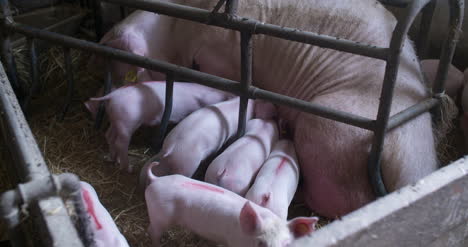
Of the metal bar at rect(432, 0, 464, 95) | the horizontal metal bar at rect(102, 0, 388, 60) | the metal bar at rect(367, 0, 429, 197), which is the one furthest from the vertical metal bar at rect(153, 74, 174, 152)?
the metal bar at rect(432, 0, 464, 95)

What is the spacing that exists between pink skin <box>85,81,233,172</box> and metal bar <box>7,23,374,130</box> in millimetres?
176

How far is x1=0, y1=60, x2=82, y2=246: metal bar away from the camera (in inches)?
34.7

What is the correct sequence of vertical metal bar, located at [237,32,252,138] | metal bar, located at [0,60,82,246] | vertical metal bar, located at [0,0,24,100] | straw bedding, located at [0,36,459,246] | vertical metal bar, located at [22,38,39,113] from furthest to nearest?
vertical metal bar, located at [22,38,39,113]
vertical metal bar, located at [0,0,24,100]
straw bedding, located at [0,36,459,246]
vertical metal bar, located at [237,32,252,138]
metal bar, located at [0,60,82,246]

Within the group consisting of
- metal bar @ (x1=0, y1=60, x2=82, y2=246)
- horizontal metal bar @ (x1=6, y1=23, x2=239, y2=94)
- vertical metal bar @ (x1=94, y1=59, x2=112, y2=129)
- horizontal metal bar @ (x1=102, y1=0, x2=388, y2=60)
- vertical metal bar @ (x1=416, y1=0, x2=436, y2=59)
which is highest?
horizontal metal bar @ (x1=102, y1=0, x2=388, y2=60)

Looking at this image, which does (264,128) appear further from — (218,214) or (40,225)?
(40,225)

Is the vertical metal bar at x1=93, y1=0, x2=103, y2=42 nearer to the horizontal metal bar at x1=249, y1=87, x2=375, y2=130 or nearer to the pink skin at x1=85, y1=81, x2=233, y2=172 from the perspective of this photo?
the pink skin at x1=85, y1=81, x2=233, y2=172

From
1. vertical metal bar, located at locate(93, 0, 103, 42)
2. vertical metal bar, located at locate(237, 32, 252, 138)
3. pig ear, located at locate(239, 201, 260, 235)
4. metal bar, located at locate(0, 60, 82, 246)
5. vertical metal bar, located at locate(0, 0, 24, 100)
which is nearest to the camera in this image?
metal bar, located at locate(0, 60, 82, 246)

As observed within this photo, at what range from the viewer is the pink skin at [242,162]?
76.0 inches

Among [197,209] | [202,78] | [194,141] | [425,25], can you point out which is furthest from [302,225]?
[425,25]

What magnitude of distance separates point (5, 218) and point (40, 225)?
0.21 ft

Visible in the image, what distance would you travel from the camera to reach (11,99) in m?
1.33

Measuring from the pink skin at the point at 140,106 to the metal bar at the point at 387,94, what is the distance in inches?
37.2

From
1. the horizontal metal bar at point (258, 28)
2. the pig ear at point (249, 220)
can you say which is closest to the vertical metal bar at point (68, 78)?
the horizontal metal bar at point (258, 28)

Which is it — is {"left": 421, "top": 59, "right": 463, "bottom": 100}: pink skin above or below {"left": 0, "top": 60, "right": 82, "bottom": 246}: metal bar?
below
